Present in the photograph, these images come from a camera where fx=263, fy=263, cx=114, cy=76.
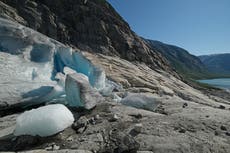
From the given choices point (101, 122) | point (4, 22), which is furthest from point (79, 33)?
point (101, 122)

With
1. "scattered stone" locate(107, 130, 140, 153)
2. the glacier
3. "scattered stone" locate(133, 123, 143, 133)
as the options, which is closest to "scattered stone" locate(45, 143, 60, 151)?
"scattered stone" locate(107, 130, 140, 153)

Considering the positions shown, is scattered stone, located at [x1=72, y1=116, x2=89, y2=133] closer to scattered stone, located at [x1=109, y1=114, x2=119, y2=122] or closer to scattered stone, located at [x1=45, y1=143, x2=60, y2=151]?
scattered stone, located at [x1=109, y1=114, x2=119, y2=122]

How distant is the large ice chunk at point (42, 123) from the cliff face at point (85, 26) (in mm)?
37809

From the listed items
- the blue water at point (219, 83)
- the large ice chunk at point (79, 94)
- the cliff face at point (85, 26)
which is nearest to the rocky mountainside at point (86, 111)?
the large ice chunk at point (79, 94)

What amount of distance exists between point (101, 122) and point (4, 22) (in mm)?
10253

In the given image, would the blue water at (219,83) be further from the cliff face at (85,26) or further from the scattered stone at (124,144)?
the scattered stone at (124,144)

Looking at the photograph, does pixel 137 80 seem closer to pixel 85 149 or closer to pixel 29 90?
pixel 29 90

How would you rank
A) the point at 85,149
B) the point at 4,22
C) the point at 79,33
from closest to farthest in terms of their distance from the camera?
the point at 85,149
the point at 4,22
the point at 79,33

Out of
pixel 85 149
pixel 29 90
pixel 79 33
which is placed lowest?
pixel 85 149

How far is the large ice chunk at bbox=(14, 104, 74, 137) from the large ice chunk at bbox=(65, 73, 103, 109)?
1792 mm

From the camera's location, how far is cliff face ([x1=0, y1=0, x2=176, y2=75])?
148 feet

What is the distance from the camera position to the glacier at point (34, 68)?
10.6 m

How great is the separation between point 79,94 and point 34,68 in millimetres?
4111

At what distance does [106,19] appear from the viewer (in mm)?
53469
